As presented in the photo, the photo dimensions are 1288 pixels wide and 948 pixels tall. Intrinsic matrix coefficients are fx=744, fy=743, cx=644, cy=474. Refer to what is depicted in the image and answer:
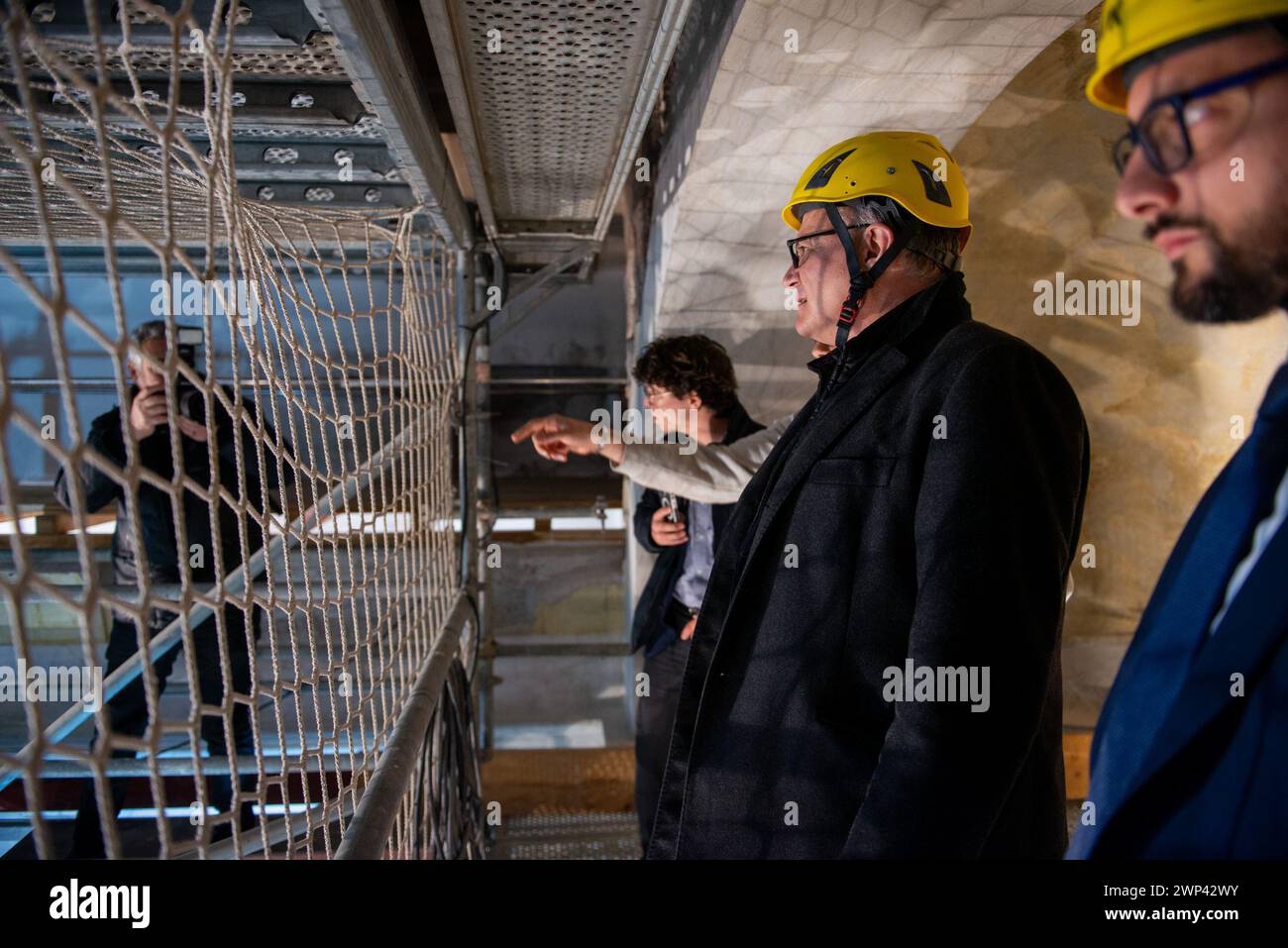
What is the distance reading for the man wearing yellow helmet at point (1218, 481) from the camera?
0.42 m

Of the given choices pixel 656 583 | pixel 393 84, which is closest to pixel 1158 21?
pixel 393 84

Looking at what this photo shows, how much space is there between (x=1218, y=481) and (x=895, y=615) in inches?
11.9

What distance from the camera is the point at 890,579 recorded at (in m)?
0.73

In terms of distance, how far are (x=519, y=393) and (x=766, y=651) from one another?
368cm

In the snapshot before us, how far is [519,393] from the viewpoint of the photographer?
14.2 ft

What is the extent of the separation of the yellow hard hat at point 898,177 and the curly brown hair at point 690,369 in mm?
827

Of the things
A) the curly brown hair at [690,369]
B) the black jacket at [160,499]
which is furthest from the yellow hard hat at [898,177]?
the black jacket at [160,499]

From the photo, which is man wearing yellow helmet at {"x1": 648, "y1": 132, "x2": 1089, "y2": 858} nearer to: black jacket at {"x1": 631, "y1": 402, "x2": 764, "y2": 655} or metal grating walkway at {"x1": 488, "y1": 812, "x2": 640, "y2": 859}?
black jacket at {"x1": 631, "y1": 402, "x2": 764, "y2": 655}

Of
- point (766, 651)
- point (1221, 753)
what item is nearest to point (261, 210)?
point (766, 651)

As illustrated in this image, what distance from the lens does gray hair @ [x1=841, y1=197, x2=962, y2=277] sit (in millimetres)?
869

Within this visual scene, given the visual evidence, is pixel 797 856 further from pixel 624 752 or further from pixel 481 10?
pixel 624 752

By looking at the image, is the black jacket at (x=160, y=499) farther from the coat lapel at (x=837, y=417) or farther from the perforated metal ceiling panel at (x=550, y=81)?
the coat lapel at (x=837, y=417)

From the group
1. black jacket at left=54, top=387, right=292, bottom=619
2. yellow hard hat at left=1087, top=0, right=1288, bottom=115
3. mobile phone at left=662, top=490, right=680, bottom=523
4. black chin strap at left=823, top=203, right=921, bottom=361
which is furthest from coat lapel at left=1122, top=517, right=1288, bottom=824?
black jacket at left=54, top=387, right=292, bottom=619
